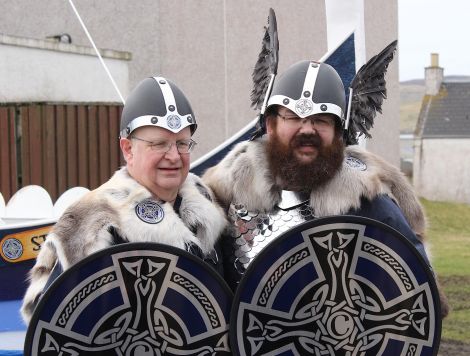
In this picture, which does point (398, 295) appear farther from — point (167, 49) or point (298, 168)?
point (167, 49)

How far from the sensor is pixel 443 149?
25.4 meters

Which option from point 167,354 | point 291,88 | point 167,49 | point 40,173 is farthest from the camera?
point 167,49

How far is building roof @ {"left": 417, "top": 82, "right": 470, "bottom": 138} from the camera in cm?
2580

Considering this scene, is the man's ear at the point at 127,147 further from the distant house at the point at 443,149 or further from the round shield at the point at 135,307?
the distant house at the point at 443,149

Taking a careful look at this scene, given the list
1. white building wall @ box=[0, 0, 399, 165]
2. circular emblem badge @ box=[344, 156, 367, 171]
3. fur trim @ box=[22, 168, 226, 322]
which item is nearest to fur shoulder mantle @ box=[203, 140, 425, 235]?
circular emblem badge @ box=[344, 156, 367, 171]

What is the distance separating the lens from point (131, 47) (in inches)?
440

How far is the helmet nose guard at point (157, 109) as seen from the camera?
267 centimetres

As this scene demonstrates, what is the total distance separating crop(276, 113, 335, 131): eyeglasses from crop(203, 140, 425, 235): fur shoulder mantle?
0.15 meters

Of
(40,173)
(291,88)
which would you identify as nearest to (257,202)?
(291,88)

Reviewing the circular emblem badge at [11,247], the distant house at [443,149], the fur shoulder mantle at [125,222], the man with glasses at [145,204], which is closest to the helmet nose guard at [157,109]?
the man with glasses at [145,204]

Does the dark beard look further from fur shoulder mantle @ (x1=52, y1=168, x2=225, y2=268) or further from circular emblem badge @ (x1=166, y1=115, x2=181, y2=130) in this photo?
circular emblem badge @ (x1=166, y1=115, x2=181, y2=130)

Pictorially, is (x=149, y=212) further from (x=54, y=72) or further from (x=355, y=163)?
(x=54, y=72)

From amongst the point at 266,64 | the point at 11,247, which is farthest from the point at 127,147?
the point at 11,247

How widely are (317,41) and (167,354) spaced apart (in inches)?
453
